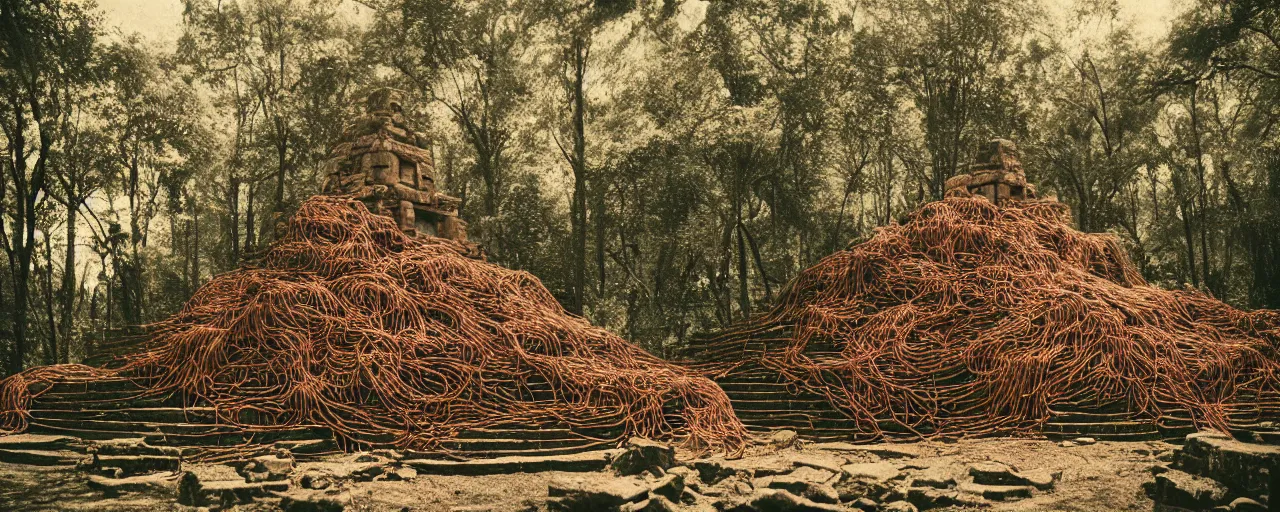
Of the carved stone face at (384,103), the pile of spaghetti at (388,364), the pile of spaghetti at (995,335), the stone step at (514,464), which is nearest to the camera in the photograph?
the stone step at (514,464)

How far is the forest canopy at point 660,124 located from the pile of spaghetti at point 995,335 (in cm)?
532

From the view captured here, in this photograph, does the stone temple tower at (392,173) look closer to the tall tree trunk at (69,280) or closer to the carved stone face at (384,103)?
the carved stone face at (384,103)

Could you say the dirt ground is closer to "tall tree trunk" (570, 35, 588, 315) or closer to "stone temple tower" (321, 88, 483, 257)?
"stone temple tower" (321, 88, 483, 257)

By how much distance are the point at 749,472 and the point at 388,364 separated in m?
3.34

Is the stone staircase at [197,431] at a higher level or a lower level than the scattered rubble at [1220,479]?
higher

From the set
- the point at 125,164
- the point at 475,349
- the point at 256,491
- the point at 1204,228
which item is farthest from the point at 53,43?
the point at 1204,228

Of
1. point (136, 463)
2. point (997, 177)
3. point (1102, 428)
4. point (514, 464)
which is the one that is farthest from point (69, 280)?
point (1102, 428)

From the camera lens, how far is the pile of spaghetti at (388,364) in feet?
23.5

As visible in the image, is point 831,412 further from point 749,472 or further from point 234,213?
point 234,213

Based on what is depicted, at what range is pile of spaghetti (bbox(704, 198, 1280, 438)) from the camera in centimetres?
802

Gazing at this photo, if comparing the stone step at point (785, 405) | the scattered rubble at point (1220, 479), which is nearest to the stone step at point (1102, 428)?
the stone step at point (785, 405)

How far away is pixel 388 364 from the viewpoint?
7473 millimetres

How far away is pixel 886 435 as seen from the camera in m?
8.11

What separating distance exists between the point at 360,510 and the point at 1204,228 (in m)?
20.0
